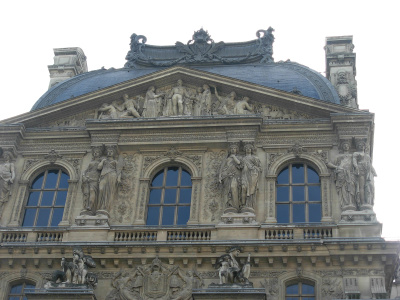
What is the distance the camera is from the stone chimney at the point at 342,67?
2894 cm

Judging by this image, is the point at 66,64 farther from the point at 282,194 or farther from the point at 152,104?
the point at 282,194

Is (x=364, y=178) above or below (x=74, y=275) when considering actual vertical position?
above

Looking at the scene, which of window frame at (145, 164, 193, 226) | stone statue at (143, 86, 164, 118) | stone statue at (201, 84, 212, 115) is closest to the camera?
window frame at (145, 164, 193, 226)

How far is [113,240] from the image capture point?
24.0m

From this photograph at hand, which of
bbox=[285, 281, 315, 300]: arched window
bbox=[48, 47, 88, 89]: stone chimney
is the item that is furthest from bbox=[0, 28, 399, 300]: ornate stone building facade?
bbox=[48, 47, 88, 89]: stone chimney

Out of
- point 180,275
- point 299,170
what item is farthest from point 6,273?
point 299,170

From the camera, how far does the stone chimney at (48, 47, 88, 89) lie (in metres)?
33.0

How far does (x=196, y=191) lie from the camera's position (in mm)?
25391

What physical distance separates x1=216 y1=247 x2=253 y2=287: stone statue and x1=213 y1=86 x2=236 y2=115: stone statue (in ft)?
20.9

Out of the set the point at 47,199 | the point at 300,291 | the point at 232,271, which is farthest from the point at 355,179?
the point at 47,199

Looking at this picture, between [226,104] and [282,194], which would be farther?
[226,104]

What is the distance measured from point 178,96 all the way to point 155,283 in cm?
757

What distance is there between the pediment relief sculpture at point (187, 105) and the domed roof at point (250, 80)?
5.57 feet

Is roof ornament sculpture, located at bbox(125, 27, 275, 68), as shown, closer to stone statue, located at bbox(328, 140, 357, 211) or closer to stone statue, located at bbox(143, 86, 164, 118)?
stone statue, located at bbox(143, 86, 164, 118)
